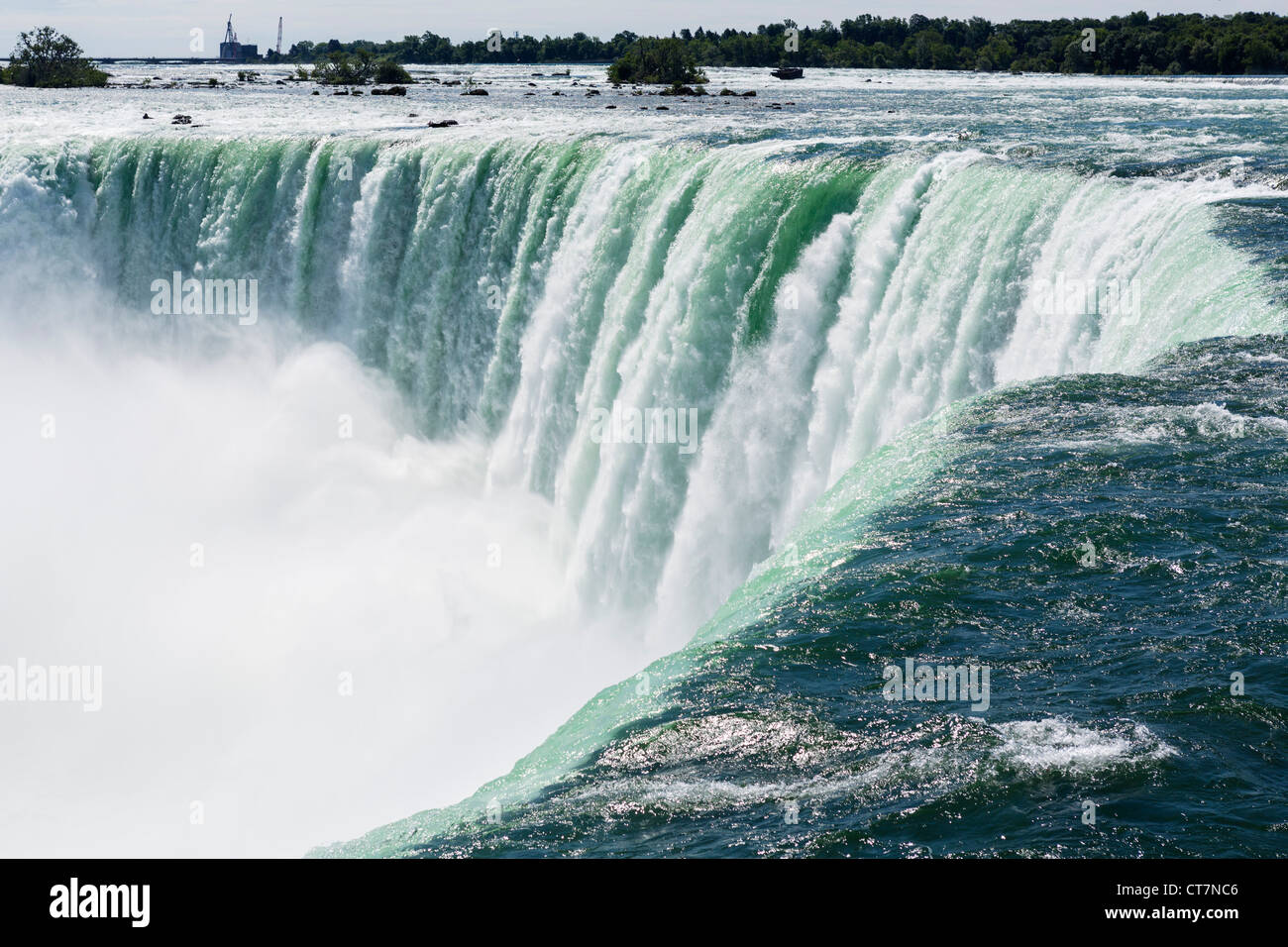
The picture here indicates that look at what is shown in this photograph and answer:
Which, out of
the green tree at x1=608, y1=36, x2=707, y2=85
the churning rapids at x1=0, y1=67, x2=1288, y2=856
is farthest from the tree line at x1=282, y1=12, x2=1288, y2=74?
the churning rapids at x1=0, y1=67, x2=1288, y2=856

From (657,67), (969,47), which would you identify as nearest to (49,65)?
(657,67)

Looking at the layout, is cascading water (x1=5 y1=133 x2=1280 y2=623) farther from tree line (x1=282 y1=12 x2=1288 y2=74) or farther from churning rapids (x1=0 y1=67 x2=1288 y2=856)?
tree line (x1=282 y1=12 x2=1288 y2=74)

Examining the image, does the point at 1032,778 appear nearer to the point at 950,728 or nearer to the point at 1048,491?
the point at 950,728

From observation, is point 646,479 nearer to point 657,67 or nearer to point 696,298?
point 696,298

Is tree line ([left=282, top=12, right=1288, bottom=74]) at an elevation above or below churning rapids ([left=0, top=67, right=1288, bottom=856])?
above

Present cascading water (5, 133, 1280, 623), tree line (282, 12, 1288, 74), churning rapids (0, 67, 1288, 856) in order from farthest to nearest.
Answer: tree line (282, 12, 1288, 74), cascading water (5, 133, 1280, 623), churning rapids (0, 67, 1288, 856)

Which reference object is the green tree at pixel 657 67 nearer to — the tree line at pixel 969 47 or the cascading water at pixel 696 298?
the tree line at pixel 969 47
